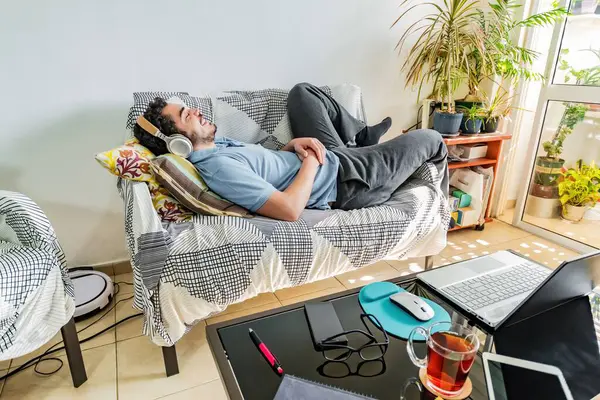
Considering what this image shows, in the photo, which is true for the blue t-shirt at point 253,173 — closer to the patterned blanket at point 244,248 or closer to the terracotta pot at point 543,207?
the patterned blanket at point 244,248

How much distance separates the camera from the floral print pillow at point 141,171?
121 centimetres

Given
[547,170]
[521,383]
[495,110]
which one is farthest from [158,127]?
[547,170]

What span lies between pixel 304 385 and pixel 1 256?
0.91 m

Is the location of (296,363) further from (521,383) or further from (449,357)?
(521,383)

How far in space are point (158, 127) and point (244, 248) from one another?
0.60 metres

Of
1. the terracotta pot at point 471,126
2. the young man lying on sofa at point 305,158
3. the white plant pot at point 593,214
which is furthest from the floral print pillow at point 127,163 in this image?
the white plant pot at point 593,214

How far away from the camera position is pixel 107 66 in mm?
1639

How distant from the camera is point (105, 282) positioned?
5.33 ft

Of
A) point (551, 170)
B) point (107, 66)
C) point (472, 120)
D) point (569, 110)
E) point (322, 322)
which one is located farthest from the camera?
point (551, 170)

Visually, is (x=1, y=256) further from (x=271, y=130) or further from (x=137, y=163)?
→ (x=271, y=130)

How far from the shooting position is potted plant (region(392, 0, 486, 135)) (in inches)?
77.8

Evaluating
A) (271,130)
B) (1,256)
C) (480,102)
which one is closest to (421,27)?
(480,102)

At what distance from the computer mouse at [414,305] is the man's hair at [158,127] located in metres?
1.01

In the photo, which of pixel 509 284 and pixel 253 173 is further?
pixel 253 173
